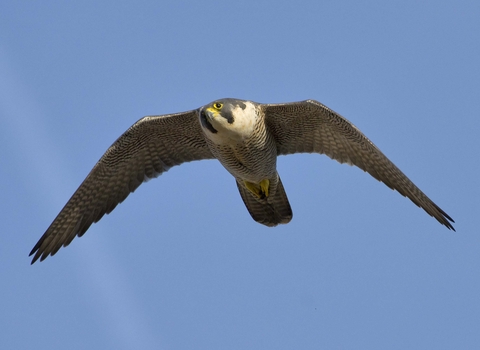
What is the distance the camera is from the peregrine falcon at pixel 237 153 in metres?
10.8

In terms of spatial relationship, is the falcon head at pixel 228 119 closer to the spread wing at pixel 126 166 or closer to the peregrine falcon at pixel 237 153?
the peregrine falcon at pixel 237 153

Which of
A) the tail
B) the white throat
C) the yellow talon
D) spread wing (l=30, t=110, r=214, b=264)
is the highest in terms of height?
spread wing (l=30, t=110, r=214, b=264)

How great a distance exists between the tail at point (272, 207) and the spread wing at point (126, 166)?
3.44 feet

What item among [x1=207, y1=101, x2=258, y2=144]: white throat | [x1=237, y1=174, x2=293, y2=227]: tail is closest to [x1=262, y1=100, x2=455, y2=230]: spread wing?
[x1=207, y1=101, x2=258, y2=144]: white throat

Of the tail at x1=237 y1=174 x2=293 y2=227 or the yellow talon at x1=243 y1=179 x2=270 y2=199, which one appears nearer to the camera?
the yellow talon at x1=243 y1=179 x2=270 y2=199

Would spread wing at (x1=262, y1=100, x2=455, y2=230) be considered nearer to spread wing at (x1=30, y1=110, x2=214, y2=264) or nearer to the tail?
the tail

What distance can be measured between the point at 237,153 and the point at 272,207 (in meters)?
1.48

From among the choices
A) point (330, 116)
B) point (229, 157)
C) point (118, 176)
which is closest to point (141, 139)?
point (118, 176)

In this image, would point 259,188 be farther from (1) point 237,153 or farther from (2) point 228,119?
(2) point 228,119

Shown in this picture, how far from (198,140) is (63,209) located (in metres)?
2.36

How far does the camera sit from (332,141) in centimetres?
1160

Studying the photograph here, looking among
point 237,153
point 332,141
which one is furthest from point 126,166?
point 332,141

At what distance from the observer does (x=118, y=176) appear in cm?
1213

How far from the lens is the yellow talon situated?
11773 millimetres
